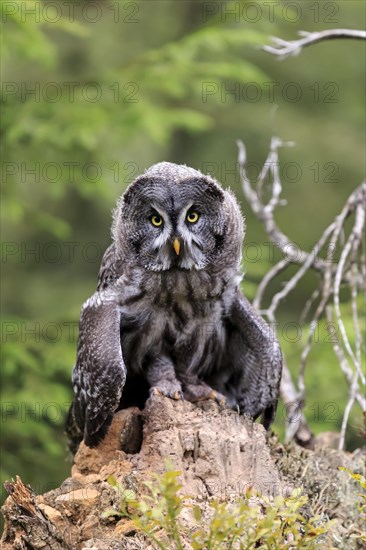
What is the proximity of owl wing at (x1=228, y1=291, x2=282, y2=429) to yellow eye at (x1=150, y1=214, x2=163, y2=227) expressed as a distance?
0.88m

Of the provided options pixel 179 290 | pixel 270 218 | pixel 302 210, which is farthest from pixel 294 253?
pixel 302 210

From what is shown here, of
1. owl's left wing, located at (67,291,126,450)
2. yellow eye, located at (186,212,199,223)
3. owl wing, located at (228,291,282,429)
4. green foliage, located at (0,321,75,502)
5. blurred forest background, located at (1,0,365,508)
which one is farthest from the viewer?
blurred forest background, located at (1,0,365,508)

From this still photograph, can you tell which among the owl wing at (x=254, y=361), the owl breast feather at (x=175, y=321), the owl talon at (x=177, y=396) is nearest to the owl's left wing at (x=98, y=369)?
the owl breast feather at (x=175, y=321)

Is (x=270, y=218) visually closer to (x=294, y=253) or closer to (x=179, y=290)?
(x=294, y=253)

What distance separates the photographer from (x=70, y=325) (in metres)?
8.81

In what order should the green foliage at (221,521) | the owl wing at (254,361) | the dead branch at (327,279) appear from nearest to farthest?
the green foliage at (221,521), the owl wing at (254,361), the dead branch at (327,279)

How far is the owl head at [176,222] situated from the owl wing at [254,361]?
451mm

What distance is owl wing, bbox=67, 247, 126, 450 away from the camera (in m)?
5.83

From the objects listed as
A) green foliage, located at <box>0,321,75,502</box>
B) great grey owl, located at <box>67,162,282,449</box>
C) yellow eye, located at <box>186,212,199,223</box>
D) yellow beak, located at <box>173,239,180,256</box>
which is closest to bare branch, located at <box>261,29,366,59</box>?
great grey owl, located at <box>67,162,282,449</box>

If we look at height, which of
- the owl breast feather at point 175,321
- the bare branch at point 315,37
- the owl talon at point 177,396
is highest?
the bare branch at point 315,37

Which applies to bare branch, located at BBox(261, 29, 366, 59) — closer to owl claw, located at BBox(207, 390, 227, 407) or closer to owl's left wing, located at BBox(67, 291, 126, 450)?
owl's left wing, located at BBox(67, 291, 126, 450)

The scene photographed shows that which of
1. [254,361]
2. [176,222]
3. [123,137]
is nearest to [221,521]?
[176,222]

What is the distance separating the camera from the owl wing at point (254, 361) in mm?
6426

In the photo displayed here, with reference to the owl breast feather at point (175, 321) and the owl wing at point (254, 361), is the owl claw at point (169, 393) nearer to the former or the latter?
the owl breast feather at point (175, 321)
